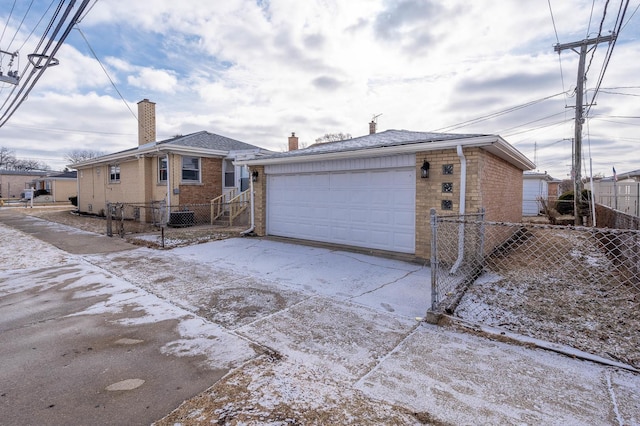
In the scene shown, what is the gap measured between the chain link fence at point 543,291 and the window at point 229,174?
1178 cm

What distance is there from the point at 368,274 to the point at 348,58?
7782 millimetres

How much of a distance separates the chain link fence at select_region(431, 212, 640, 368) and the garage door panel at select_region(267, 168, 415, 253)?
1.18 metres

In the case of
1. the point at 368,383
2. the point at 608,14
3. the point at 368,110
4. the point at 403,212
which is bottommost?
the point at 368,383

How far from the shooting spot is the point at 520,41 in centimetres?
946

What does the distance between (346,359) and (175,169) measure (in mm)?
13261

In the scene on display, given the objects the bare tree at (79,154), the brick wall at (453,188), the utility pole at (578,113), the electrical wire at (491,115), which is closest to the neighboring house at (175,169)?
the brick wall at (453,188)

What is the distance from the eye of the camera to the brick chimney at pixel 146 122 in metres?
16.1

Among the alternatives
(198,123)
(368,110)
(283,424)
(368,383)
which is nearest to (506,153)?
(368,383)

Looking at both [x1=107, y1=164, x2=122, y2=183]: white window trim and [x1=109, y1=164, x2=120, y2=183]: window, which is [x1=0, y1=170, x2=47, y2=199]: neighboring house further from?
[x1=109, y1=164, x2=120, y2=183]: window

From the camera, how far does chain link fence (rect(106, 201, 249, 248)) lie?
11242 millimetres

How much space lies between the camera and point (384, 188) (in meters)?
7.84

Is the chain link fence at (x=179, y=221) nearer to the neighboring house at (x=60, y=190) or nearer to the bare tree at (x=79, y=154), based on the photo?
the neighboring house at (x=60, y=190)

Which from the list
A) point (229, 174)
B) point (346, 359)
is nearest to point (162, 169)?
point (229, 174)

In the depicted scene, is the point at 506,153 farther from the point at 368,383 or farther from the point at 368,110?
the point at 368,110
